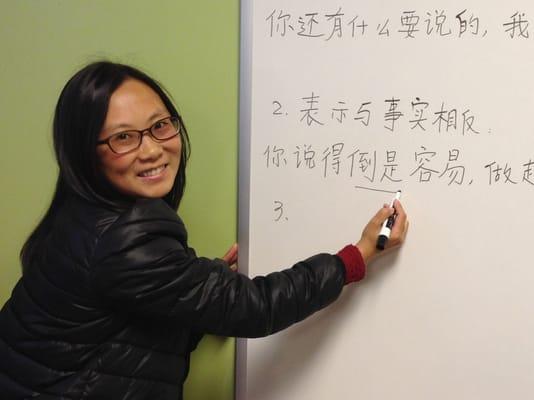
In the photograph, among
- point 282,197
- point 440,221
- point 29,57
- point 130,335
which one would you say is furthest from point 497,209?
point 29,57

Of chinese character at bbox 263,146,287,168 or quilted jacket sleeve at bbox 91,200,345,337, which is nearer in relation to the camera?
quilted jacket sleeve at bbox 91,200,345,337

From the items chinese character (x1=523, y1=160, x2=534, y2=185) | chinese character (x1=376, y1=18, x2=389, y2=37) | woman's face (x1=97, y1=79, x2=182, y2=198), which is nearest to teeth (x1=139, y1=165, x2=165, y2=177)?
woman's face (x1=97, y1=79, x2=182, y2=198)

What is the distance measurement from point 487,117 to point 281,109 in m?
0.32

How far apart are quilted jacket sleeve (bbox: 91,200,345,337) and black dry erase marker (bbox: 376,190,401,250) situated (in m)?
0.07

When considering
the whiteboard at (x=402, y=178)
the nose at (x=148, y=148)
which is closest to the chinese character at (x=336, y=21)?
the whiteboard at (x=402, y=178)

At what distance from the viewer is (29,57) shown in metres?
0.97

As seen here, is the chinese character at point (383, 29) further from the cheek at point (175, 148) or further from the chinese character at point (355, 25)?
the cheek at point (175, 148)

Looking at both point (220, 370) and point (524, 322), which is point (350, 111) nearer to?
point (524, 322)

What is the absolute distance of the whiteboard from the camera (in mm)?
693

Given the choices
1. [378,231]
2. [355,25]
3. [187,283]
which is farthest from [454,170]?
[187,283]

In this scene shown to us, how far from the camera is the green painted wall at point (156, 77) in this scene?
886 millimetres

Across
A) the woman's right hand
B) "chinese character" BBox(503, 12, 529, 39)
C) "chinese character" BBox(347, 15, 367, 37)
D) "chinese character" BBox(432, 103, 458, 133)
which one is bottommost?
the woman's right hand

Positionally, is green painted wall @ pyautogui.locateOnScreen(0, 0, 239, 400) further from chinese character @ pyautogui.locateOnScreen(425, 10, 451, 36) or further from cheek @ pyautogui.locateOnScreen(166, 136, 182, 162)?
chinese character @ pyautogui.locateOnScreen(425, 10, 451, 36)

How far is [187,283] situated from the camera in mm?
695
